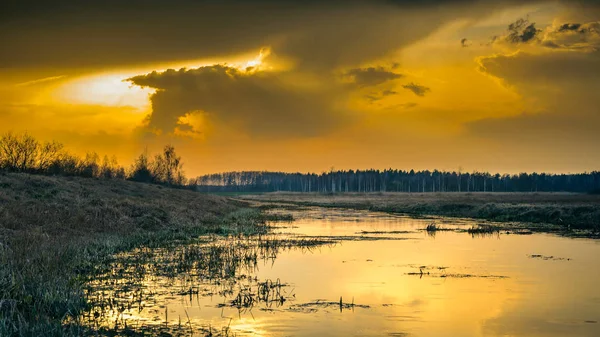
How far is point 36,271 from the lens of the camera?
16891mm

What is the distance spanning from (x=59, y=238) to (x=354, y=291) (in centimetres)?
1706

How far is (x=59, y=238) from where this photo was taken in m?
28.6

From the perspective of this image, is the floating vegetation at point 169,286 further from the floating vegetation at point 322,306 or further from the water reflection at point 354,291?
the floating vegetation at point 322,306

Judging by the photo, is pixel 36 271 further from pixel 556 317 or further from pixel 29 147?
pixel 29 147

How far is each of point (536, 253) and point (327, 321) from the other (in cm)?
1953

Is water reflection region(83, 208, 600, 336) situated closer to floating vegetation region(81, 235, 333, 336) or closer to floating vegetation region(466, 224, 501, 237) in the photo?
floating vegetation region(81, 235, 333, 336)

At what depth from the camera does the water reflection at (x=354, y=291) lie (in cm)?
1494

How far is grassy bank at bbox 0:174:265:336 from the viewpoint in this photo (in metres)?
14.2

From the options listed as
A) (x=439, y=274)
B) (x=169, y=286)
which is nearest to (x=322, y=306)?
(x=169, y=286)

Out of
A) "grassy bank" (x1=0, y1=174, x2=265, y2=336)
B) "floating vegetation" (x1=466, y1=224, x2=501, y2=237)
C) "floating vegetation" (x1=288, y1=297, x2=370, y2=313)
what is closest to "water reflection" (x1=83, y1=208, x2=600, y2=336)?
"floating vegetation" (x1=288, y1=297, x2=370, y2=313)

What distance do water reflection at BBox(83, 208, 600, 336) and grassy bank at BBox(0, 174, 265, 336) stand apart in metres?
1.22

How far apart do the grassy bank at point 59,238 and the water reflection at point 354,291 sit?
4.00ft

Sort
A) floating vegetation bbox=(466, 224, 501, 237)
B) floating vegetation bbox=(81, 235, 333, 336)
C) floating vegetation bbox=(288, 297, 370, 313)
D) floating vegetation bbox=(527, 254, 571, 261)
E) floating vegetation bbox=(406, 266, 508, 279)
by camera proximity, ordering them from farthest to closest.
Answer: floating vegetation bbox=(466, 224, 501, 237), floating vegetation bbox=(527, 254, 571, 261), floating vegetation bbox=(406, 266, 508, 279), floating vegetation bbox=(288, 297, 370, 313), floating vegetation bbox=(81, 235, 333, 336)

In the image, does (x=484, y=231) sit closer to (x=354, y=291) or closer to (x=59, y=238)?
(x=354, y=291)
